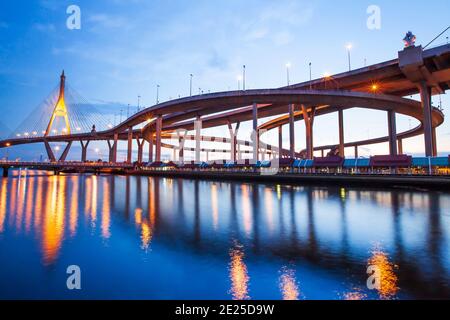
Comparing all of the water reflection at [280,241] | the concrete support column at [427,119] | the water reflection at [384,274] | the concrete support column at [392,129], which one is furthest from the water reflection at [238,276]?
the concrete support column at [392,129]

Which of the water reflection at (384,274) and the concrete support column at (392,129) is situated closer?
the water reflection at (384,274)

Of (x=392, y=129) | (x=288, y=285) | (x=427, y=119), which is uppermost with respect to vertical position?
(x=392, y=129)

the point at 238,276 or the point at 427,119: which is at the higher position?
the point at 427,119

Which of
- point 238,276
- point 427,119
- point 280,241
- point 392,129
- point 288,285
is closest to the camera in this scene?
point 288,285

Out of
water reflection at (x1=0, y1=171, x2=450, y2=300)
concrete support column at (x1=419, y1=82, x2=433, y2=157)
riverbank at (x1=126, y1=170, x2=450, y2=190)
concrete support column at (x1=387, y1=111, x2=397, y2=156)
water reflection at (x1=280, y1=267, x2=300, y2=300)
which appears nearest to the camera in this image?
water reflection at (x1=280, y1=267, x2=300, y2=300)

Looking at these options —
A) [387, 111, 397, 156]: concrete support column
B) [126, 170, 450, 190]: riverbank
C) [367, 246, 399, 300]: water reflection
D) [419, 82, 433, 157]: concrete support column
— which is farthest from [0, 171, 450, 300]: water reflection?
[387, 111, 397, 156]: concrete support column

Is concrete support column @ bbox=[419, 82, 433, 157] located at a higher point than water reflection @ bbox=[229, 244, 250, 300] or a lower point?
higher

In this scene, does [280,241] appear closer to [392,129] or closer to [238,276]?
[238,276]

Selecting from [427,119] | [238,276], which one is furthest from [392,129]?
[238,276]

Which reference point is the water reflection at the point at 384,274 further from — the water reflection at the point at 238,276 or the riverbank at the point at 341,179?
the riverbank at the point at 341,179

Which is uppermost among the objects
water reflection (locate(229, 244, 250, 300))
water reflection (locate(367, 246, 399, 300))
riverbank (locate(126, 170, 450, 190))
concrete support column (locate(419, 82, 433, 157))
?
concrete support column (locate(419, 82, 433, 157))

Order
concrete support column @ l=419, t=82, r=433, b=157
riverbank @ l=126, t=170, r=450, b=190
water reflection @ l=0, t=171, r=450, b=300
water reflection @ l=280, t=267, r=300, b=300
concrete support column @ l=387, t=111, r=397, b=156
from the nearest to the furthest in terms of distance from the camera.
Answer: water reflection @ l=280, t=267, r=300, b=300
water reflection @ l=0, t=171, r=450, b=300
riverbank @ l=126, t=170, r=450, b=190
concrete support column @ l=419, t=82, r=433, b=157
concrete support column @ l=387, t=111, r=397, b=156

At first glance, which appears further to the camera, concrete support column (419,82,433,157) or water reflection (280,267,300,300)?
concrete support column (419,82,433,157)

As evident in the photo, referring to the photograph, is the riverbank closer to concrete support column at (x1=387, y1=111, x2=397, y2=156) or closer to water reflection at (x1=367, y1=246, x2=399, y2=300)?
water reflection at (x1=367, y1=246, x2=399, y2=300)
